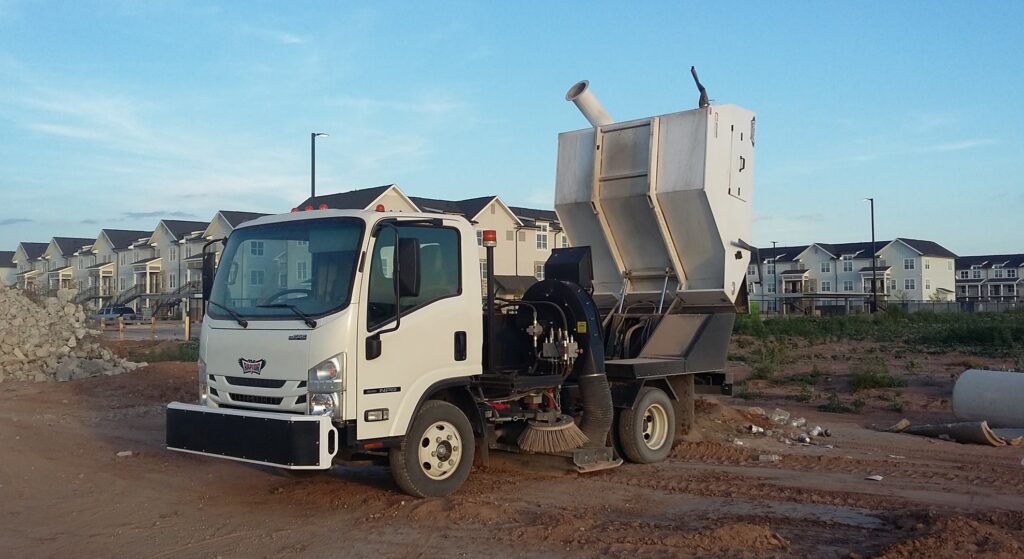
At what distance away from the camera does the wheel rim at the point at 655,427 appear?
36.0 feet

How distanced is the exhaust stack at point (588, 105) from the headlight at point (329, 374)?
5.80 m

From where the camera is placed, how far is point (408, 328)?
26.5ft

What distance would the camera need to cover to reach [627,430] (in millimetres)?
10469

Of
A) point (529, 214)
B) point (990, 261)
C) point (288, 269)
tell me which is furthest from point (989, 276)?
point (288, 269)

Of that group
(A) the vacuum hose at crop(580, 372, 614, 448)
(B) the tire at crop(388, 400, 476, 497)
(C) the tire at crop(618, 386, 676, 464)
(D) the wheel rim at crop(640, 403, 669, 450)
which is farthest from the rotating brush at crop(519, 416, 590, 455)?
(D) the wheel rim at crop(640, 403, 669, 450)

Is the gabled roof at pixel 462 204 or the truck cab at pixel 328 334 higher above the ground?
the gabled roof at pixel 462 204

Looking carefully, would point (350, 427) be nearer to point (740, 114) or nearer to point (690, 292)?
point (690, 292)

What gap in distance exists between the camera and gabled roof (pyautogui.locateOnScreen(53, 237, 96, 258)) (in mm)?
99069

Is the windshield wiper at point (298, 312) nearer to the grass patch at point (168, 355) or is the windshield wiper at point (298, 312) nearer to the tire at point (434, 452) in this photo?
the tire at point (434, 452)

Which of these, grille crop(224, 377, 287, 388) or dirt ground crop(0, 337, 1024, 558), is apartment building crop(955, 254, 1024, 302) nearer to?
dirt ground crop(0, 337, 1024, 558)

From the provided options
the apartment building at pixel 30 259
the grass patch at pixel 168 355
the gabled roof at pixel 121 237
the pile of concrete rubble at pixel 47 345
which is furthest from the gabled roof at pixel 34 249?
the pile of concrete rubble at pixel 47 345

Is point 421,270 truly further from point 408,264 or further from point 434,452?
point 434,452

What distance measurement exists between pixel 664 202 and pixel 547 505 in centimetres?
443

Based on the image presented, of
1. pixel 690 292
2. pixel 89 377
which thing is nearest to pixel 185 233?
pixel 89 377
